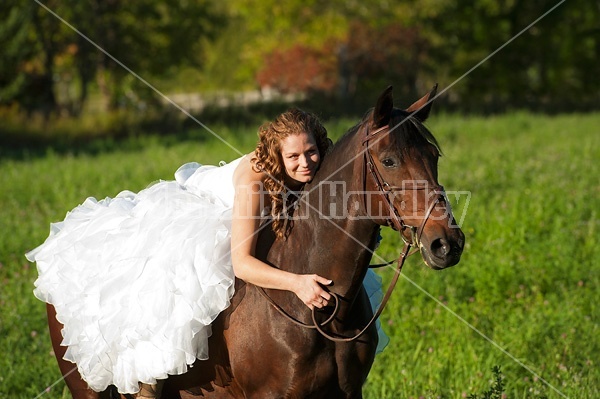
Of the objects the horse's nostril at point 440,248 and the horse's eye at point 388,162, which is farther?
the horse's eye at point 388,162

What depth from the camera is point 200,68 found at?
130 feet

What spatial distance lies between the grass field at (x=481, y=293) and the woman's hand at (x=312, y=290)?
1.77m

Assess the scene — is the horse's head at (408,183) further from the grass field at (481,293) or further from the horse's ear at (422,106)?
the grass field at (481,293)

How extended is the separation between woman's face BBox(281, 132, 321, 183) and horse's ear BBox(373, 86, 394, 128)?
0.45m

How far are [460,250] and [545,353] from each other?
3482mm

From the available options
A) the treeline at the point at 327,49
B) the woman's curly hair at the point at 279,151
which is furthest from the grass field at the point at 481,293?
the treeline at the point at 327,49

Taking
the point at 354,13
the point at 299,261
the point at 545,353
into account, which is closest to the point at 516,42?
the point at 354,13

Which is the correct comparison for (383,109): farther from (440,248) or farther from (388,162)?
(440,248)

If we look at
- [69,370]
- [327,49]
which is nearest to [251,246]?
[69,370]

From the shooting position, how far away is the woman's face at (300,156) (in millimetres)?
3875

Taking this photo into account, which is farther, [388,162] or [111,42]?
[111,42]

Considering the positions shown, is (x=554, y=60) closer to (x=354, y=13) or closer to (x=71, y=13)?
(x=354, y=13)

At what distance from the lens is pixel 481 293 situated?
294 inches

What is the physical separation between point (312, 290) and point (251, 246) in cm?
42
